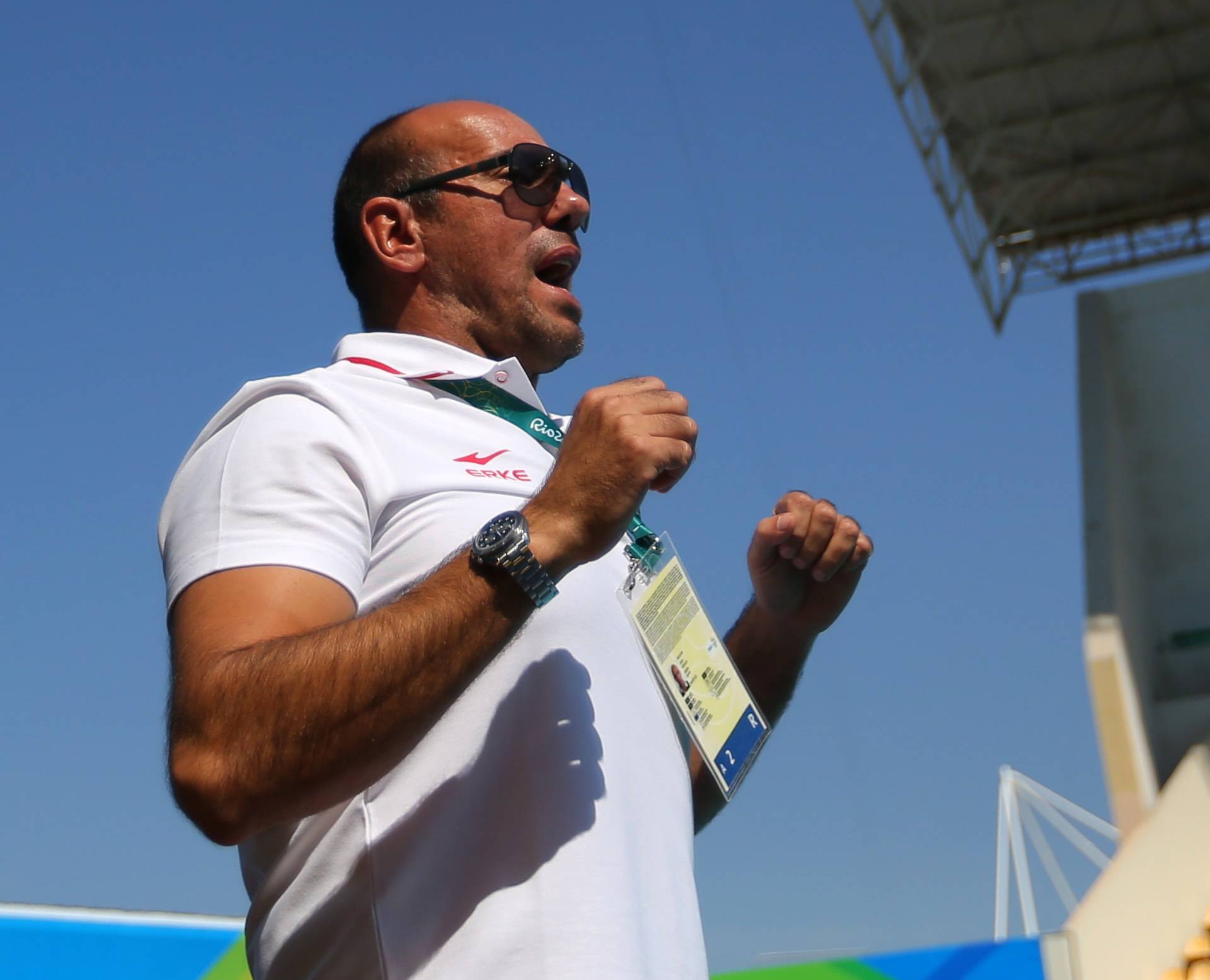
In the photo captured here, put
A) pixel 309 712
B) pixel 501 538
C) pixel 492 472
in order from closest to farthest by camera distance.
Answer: pixel 309 712
pixel 501 538
pixel 492 472

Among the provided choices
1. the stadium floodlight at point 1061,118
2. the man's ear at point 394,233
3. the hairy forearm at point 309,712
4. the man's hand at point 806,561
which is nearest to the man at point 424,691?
the hairy forearm at point 309,712

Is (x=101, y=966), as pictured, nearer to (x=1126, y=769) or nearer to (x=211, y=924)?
(x=211, y=924)

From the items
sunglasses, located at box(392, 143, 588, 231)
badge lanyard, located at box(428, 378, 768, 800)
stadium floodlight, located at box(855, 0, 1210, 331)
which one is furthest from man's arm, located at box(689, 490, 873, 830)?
stadium floodlight, located at box(855, 0, 1210, 331)

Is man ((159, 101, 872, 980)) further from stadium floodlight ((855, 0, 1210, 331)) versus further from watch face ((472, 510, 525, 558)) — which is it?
stadium floodlight ((855, 0, 1210, 331))

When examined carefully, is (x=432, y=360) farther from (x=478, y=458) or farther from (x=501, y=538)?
(x=501, y=538)

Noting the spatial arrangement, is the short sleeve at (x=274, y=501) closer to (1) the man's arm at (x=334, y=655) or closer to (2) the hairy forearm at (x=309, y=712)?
(1) the man's arm at (x=334, y=655)

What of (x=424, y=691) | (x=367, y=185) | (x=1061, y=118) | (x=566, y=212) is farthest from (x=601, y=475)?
(x=1061, y=118)

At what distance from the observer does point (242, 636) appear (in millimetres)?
1450

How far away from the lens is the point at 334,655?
1410 millimetres

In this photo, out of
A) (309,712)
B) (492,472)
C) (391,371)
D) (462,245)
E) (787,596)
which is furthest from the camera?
(462,245)

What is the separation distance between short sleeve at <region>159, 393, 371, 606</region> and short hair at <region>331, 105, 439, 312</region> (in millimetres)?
621

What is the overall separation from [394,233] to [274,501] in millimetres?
811

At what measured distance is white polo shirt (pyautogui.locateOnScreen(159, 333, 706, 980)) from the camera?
1492mm

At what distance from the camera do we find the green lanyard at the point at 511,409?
1.95 meters
